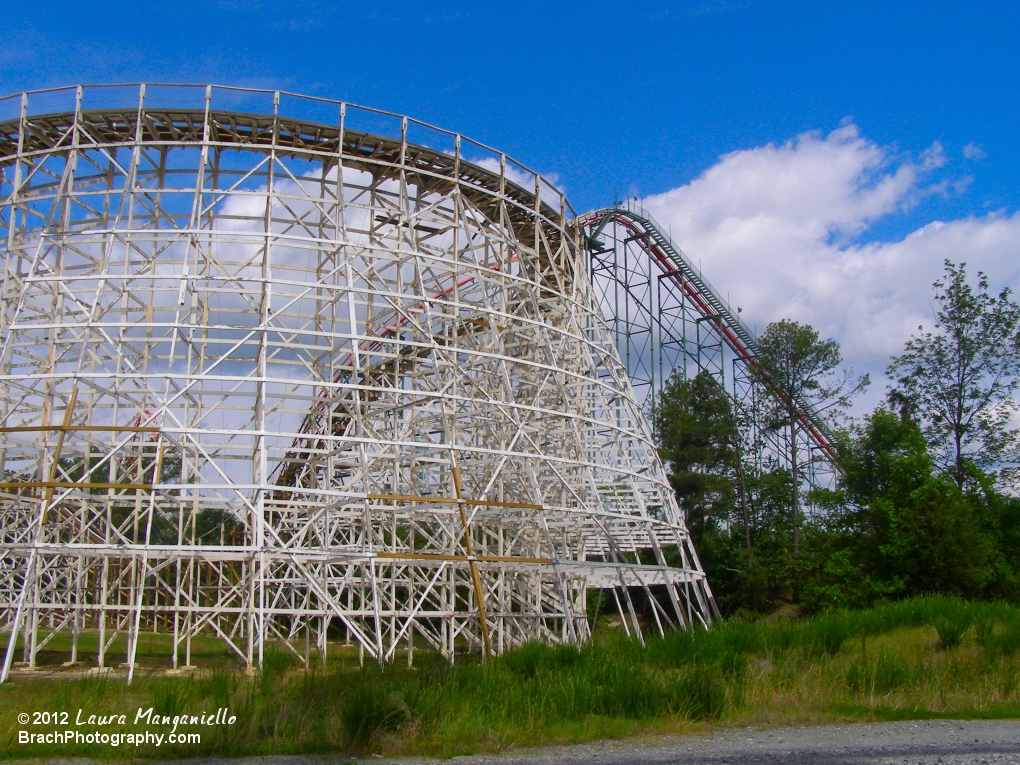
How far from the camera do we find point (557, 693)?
1047 cm

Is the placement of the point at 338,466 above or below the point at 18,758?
above

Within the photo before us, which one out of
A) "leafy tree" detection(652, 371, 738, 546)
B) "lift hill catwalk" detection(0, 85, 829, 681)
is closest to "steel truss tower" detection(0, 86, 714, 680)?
"lift hill catwalk" detection(0, 85, 829, 681)

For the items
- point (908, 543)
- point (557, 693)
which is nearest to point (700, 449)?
point (908, 543)

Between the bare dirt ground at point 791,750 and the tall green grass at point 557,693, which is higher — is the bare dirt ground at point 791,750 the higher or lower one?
Answer: the lower one

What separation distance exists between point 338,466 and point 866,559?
15.4 metres

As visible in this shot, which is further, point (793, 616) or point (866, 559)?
point (793, 616)

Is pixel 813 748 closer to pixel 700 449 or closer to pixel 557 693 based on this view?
pixel 557 693

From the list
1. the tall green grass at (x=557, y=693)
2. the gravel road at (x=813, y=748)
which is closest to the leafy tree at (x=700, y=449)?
the tall green grass at (x=557, y=693)

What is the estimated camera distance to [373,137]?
1900cm

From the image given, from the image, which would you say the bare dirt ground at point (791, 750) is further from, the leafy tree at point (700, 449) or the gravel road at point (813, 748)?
the leafy tree at point (700, 449)

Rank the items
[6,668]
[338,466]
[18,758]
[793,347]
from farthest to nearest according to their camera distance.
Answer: [793,347] < [338,466] < [6,668] < [18,758]

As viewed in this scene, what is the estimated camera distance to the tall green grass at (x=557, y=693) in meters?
9.21

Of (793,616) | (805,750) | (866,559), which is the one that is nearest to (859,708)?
(805,750)

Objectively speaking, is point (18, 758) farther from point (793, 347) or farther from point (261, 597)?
point (793, 347)
